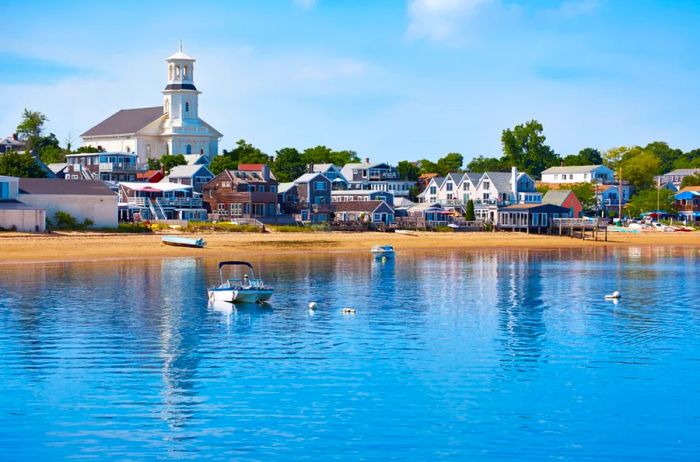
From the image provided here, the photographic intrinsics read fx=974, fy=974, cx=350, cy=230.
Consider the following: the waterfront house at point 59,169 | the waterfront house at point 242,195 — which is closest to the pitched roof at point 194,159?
the waterfront house at point 59,169

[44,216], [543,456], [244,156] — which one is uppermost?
[244,156]

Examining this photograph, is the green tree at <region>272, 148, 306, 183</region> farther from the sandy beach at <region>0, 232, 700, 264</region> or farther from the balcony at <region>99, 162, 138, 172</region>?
the sandy beach at <region>0, 232, 700, 264</region>

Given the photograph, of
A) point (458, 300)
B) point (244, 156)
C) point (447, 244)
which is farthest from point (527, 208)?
point (458, 300)

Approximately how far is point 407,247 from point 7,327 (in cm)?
6514

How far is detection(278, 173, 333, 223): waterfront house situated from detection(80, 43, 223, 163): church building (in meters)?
39.7

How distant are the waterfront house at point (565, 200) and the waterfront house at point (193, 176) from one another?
5251 cm

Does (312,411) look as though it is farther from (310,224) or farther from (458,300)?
(310,224)

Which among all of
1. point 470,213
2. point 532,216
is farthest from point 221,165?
point 532,216

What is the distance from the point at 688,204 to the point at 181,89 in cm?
9111

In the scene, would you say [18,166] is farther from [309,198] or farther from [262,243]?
[262,243]

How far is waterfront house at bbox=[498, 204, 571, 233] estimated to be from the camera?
128375 millimetres

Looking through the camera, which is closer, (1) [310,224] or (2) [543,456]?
(2) [543,456]

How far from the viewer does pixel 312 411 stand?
2775cm

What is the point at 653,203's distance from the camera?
164 metres
